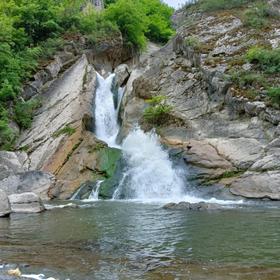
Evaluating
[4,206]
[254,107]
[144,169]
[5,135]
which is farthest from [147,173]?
[5,135]

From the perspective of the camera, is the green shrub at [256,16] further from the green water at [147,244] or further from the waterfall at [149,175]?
the green water at [147,244]

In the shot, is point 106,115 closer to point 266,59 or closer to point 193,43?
point 193,43

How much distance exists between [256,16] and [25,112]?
18.2 m

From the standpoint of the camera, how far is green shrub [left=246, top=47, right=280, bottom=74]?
29656 mm

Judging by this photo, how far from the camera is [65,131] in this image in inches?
1237

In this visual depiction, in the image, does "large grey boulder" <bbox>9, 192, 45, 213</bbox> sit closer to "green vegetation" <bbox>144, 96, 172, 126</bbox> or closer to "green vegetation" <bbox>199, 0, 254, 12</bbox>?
"green vegetation" <bbox>144, 96, 172, 126</bbox>

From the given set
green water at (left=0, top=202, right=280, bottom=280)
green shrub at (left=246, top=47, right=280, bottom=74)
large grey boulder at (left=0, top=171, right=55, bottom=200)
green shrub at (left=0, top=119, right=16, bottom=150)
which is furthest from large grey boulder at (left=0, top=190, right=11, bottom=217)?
green shrub at (left=246, top=47, right=280, bottom=74)

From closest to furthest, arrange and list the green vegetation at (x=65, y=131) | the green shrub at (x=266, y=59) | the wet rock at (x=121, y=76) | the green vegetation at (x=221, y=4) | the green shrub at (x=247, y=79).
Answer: the green shrub at (x=247, y=79) < the green shrub at (x=266, y=59) < the green vegetation at (x=65, y=131) < the wet rock at (x=121, y=76) < the green vegetation at (x=221, y=4)

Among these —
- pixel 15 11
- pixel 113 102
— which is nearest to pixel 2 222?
pixel 113 102

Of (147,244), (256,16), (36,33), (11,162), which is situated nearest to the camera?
(147,244)

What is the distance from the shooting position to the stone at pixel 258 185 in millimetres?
23438

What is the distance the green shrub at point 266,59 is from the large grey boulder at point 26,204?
16.2 meters

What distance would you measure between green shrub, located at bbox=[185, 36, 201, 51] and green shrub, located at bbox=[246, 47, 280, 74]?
4.48 meters

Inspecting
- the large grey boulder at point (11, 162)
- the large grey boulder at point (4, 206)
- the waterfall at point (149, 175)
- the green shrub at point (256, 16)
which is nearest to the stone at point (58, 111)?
the large grey boulder at point (11, 162)
